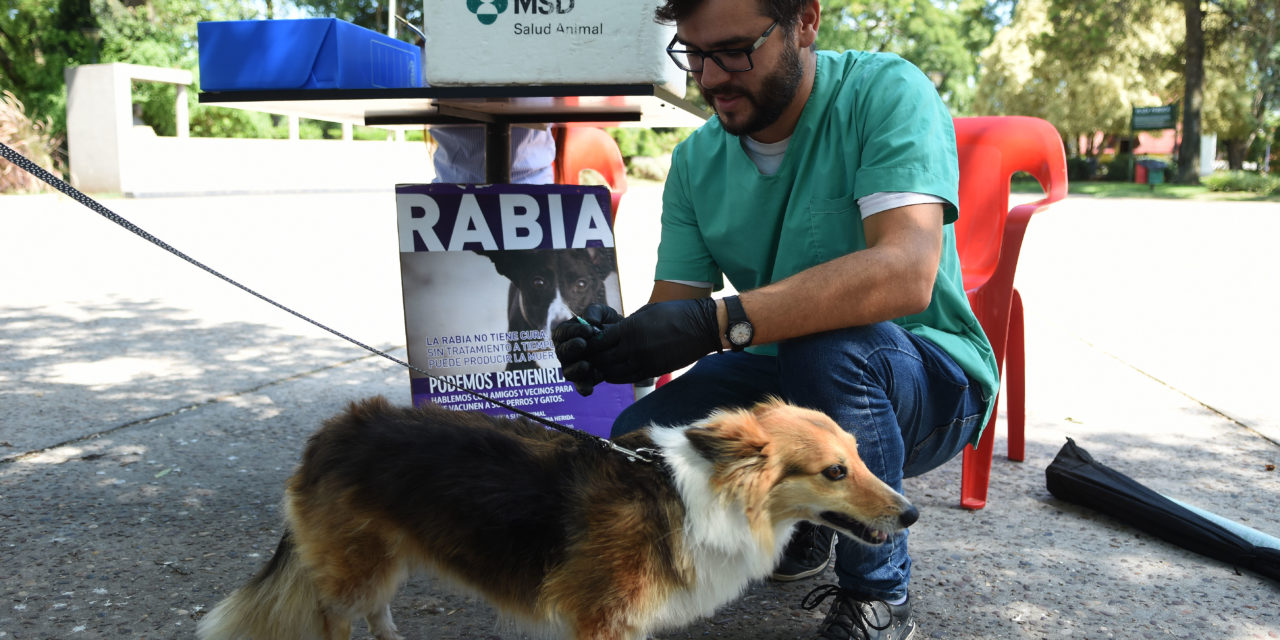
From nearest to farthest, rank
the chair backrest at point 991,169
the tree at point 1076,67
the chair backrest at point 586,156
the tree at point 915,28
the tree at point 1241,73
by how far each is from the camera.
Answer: the chair backrest at point 991,169 < the chair backrest at point 586,156 < the tree at point 1241,73 < the tree at point 1076,67 < the tree at point 915,28

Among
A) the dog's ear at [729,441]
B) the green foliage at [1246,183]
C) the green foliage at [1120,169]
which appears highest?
the green foliage at [1120,169]

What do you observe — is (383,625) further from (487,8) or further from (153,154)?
(153,154)

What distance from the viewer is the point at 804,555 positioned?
3.13 meters

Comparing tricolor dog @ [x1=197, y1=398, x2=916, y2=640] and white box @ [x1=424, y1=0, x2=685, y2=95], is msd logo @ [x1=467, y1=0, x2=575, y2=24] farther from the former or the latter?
tricolor dog @ [x1=197, y1=398, x2=916, y2=640]

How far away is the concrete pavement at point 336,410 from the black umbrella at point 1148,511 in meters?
0.05

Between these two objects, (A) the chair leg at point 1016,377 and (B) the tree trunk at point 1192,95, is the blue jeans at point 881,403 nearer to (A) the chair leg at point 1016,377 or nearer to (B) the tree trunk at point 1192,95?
(A) the chair leg at point 1016,377

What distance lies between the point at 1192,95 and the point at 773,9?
120 ft

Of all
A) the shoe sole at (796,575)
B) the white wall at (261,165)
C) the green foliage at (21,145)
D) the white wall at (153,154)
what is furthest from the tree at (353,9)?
the shoe sole at (796,575)

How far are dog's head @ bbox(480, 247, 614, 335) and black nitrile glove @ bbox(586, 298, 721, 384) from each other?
132 cm

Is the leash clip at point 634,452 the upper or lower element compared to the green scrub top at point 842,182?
lower

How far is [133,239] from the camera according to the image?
478 inches

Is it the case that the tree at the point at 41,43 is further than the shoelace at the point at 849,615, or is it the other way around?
the tree at the point at 41,43

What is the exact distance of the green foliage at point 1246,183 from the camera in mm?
27750

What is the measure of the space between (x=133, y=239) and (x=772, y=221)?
11705 millimetres
